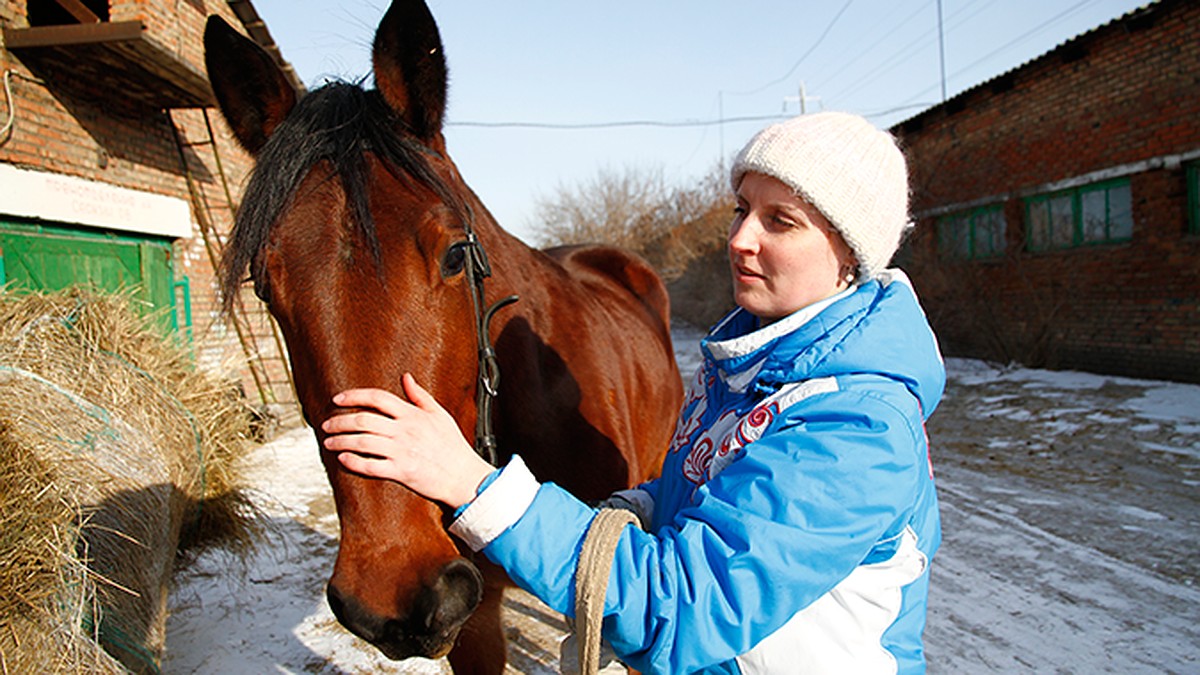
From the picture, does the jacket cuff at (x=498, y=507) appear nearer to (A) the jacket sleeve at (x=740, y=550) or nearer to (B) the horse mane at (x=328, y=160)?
(A) the jacket sleeve at (x=740, y=550)

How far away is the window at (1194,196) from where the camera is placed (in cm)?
803

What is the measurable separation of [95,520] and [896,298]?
8.39 ft

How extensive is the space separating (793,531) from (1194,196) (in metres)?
10.5

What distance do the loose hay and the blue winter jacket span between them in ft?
5.58

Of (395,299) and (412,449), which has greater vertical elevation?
(395,299)

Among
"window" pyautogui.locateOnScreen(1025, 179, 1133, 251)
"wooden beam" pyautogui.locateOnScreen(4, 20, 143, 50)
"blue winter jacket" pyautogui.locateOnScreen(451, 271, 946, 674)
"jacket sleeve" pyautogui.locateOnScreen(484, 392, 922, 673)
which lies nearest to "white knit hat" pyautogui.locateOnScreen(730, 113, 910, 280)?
"blue winter jacket" pyautogui.locateOnScreen(451, 271, 946, 674)

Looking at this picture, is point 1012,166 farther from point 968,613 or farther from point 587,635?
point 587,635

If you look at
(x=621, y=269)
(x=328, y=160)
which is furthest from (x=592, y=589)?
(x=621, y=269)

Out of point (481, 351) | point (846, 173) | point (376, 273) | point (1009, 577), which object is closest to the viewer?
point (846, 173)

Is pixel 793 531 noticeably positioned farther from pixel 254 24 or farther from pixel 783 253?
pixel 254 24

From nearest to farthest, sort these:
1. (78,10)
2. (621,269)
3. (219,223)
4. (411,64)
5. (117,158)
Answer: (411,64)
(621,269)
(78,10)
(117,158)
(219,223)

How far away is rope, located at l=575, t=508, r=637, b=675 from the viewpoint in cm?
85

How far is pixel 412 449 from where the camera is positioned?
945 millimetres

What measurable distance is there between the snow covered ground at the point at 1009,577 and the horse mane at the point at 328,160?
2462 mm
